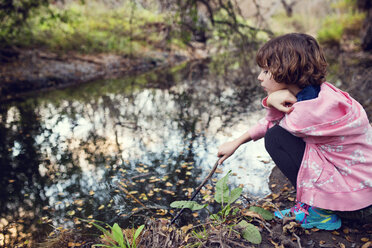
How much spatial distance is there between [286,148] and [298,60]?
52 cm

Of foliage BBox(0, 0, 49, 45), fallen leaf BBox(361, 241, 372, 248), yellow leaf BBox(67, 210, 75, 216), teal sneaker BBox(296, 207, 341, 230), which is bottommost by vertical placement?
fallen leaf BBox(361, 241, 372, 248)

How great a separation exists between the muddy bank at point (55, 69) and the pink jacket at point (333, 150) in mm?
6740

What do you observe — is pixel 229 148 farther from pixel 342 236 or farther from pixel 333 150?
pixel 342 236

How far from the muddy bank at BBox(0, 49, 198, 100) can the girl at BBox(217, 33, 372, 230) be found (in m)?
6.60

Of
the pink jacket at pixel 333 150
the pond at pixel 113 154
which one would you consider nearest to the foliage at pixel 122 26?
the pond at pixel 113 154

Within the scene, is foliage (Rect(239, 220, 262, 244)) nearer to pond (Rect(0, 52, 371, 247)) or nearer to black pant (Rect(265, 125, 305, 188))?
black pant (Rect(265, 125, 305, 188))

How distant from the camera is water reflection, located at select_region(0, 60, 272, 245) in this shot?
2.64 m

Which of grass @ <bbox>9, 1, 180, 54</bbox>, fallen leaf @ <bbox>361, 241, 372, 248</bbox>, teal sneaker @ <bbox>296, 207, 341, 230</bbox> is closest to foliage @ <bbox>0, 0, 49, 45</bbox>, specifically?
grass @ <bbox>9, 1, 180, 54</bbox>

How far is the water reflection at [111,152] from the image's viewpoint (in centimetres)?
264

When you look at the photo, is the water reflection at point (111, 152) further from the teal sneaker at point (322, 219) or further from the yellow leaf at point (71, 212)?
the teal sneaker at point (322, 219)

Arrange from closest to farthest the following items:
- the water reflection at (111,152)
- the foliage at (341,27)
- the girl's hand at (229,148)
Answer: the girl's hand at (229,148)
the water reflection at (111,152)
the foliage at (341,27)

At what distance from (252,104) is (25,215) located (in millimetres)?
4179

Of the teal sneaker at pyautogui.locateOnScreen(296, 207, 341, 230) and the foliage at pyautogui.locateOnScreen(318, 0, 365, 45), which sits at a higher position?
the foliage at pyautogui.locateOnScreen(318, 0, 365, 45)

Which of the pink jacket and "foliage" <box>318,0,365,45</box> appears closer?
the pink jacket
